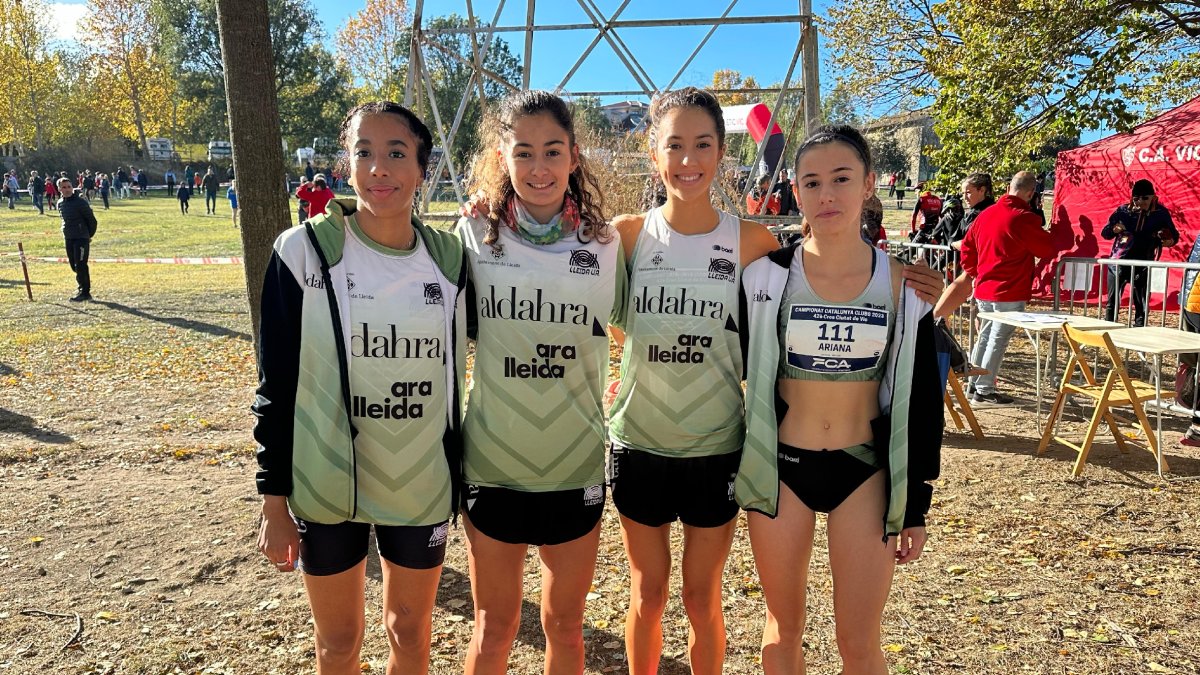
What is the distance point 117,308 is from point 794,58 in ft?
39.8

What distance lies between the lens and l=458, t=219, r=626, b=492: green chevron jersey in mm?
2441

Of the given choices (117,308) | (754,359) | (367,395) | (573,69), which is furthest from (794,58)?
(117,308)

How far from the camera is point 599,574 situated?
4.23 metres

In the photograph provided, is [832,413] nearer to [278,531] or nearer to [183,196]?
[278,531]

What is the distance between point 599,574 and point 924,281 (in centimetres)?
252

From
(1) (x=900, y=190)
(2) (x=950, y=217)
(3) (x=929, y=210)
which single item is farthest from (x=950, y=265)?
(1) (x=900, y=190)

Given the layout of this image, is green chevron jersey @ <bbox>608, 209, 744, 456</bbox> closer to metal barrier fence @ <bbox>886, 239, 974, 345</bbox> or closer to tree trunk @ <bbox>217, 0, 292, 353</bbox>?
tree trunk @ <bbox>217, 0, 292, 353</bbox>

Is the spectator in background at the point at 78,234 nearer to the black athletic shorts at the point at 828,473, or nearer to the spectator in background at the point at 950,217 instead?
the spectator in background at the point at 950,217

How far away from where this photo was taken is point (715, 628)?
2.71m

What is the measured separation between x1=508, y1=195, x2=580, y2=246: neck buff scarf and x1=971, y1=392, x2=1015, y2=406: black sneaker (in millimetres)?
6792

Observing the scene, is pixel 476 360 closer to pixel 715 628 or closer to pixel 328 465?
pixel 328 465

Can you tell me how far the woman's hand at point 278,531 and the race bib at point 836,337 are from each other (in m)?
1.59

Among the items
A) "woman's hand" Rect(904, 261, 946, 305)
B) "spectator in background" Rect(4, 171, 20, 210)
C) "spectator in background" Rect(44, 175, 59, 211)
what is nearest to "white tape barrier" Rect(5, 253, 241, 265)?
"spectator in background" Rect(44, 175, 59, 211)

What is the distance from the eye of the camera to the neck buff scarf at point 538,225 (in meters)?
2.48
